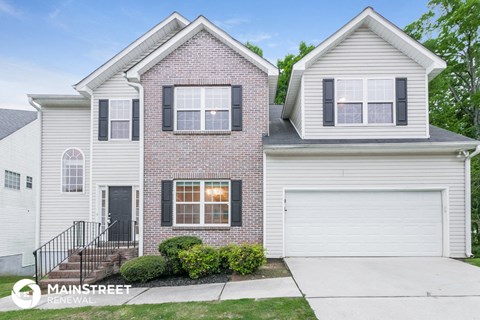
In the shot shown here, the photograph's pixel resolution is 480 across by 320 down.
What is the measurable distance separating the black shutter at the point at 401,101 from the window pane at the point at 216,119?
524 centimetres

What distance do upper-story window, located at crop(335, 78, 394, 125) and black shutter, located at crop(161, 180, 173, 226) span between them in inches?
222

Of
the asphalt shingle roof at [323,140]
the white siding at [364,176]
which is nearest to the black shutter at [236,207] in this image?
the white siding at [364,176]

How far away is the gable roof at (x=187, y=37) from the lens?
10016 millimetres

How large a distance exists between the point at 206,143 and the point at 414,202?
6.53m

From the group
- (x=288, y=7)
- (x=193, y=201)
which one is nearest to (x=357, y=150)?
(x=193, y=201)

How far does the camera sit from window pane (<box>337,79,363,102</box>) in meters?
10.1

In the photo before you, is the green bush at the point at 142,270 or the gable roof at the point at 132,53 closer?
the green bush at the point at 142,270

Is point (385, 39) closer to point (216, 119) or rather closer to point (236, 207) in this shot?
point (216, 119)

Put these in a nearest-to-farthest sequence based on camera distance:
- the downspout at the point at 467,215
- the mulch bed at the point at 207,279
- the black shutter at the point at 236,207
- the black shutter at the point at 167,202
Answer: the mulch bed at the point at 207,279 → the downspout at the point at 467,215 → the black shutter at the point at 236,207 → the black shutter at the point at 167,202

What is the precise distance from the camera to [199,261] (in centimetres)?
778

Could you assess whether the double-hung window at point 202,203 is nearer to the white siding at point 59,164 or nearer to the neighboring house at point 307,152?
the neighboring house at point 307,152

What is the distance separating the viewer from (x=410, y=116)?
991 centimetres

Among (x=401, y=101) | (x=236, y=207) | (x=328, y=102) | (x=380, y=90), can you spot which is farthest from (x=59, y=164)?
(x=401, y=101)

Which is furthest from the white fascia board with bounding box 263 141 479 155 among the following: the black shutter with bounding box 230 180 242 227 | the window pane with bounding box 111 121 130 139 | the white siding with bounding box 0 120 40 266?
the white siding with bounding box 0 120 40 266
